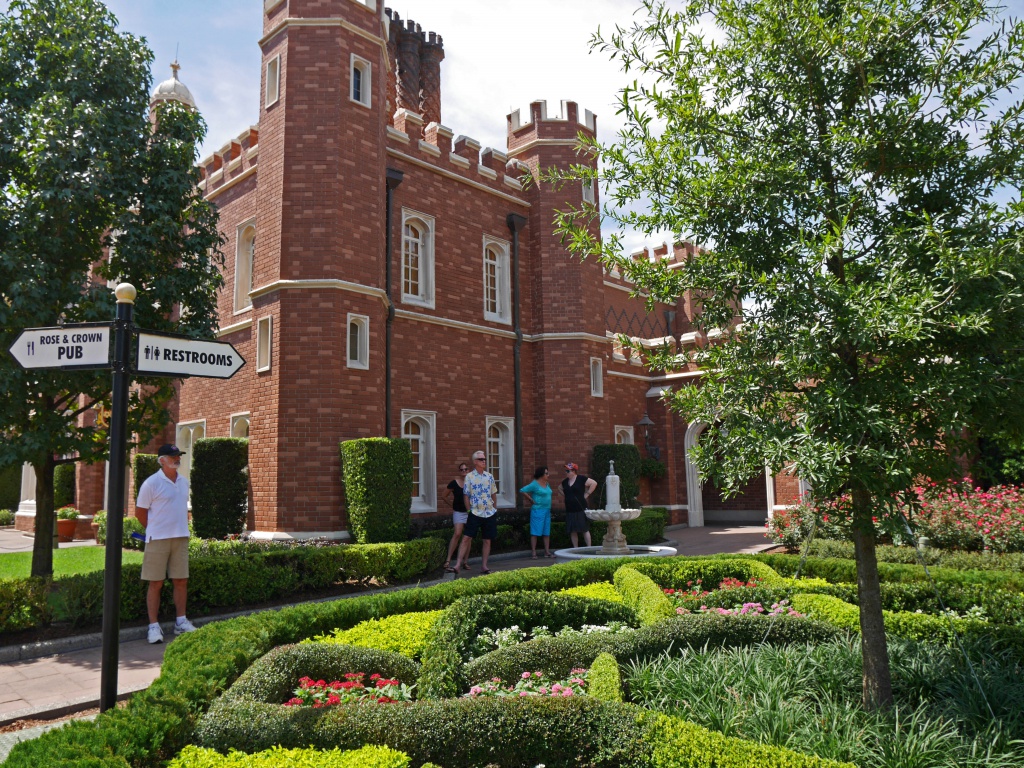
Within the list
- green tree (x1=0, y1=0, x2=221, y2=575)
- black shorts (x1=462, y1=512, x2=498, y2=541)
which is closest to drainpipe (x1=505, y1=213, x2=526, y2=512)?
black shorts (x1=462, y1=512, x2=498, y2=541)

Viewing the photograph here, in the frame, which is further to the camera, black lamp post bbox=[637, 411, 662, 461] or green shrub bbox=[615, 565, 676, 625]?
black lamp post bbox=[637, 411, 662, 461]

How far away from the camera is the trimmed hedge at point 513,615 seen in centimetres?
561

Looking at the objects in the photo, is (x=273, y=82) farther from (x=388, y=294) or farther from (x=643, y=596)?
(x=643, y=596)

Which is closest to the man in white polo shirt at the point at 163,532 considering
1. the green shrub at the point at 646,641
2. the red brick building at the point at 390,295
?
the green shrub at the point at 646,641

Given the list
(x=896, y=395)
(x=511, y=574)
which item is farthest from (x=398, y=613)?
(x=896, y=395)

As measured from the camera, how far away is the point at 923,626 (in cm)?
581

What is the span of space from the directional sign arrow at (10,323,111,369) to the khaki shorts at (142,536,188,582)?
3691 mm

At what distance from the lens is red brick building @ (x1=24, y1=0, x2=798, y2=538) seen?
40.8ft

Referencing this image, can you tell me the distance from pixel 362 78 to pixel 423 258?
400 cm

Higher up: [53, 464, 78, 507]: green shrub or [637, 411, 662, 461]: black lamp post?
[637, 411, 662, 461]: black lamp post

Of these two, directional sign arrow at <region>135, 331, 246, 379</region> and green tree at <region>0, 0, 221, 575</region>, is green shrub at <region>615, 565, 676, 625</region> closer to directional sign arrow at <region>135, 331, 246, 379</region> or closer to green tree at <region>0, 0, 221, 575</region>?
directional sign arrow at <region>135, 331, 246, 379</region>

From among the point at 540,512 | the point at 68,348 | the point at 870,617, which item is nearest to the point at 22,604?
the point at 68,348

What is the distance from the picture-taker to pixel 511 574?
8.29 m

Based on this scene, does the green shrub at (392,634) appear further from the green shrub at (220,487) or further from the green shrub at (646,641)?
the green shrub at (220,487)
